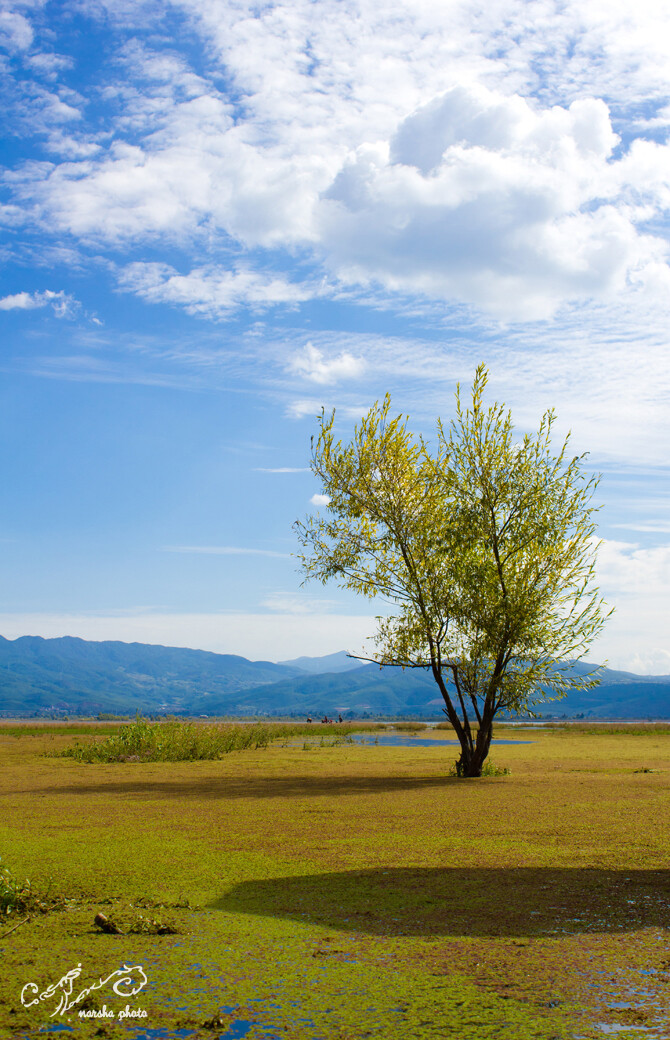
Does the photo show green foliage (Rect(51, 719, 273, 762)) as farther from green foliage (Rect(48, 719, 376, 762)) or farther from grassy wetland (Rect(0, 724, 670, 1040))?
grassy wetland (Rect(0, 724, 670, 1040))

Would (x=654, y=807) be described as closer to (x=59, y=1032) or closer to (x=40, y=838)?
(x=40, y=838)

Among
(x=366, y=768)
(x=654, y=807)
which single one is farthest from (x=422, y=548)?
(x=654, y=807)

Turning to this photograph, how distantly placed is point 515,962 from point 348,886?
343cm

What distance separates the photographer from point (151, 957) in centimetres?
733

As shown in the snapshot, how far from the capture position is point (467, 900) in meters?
9.35

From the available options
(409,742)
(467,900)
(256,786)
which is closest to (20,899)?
(467,900)

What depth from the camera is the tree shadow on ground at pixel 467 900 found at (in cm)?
837

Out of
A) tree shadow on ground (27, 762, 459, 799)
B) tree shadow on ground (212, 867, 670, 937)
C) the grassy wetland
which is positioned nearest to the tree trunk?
tree shadow on ground (27, 762, 459, 799)

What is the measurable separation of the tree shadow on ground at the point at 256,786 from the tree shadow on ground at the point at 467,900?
10252 millimetres

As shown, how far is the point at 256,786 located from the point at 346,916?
594 inches

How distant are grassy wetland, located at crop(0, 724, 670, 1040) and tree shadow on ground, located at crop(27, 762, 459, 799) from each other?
2.02 meters

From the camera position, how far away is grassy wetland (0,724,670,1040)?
6055mm

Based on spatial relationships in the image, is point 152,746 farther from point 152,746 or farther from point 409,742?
point 409,742

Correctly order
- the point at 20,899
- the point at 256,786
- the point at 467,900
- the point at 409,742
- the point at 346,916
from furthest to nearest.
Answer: the point at 409,742 → the point at 256,786 → the point at 467,900 → the point at 20,899 → the point at 346,916
